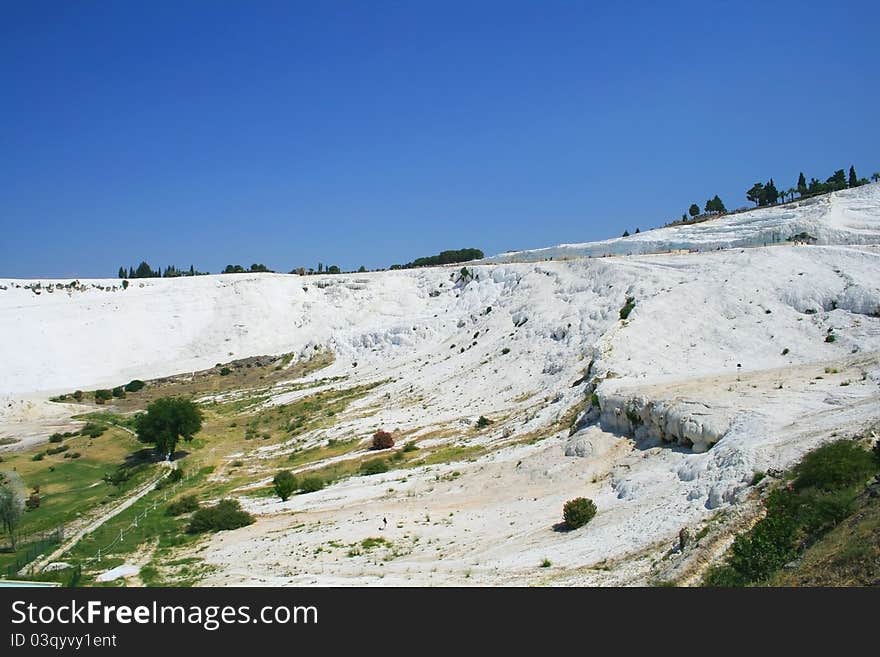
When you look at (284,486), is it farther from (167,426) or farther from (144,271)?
(144,271)

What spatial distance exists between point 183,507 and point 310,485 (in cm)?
660

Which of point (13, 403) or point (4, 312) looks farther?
point (4, 312)

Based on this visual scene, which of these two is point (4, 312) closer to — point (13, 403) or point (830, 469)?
point (13, 403)

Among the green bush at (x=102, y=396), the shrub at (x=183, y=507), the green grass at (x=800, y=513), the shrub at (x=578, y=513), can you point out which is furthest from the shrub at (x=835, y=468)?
the green bush at (x=102, y=396)

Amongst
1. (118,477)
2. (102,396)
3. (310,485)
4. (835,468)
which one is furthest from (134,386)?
(835,468)

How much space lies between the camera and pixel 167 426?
44.4m

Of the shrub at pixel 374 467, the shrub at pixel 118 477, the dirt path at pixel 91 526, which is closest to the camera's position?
the dirt path at pixel 91 526

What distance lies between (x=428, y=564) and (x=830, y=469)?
10.8 meters

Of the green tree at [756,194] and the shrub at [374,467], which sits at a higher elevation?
the green tree at [756,194]

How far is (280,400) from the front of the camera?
58.2 m

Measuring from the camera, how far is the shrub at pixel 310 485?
31172 mm

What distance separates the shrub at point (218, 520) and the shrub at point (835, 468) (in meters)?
21.7

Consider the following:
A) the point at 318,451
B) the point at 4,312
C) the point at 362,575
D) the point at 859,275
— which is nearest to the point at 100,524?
the point at 318,451

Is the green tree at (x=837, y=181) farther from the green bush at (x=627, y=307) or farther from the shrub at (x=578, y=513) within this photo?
the shrub at (x=578, y=513)
